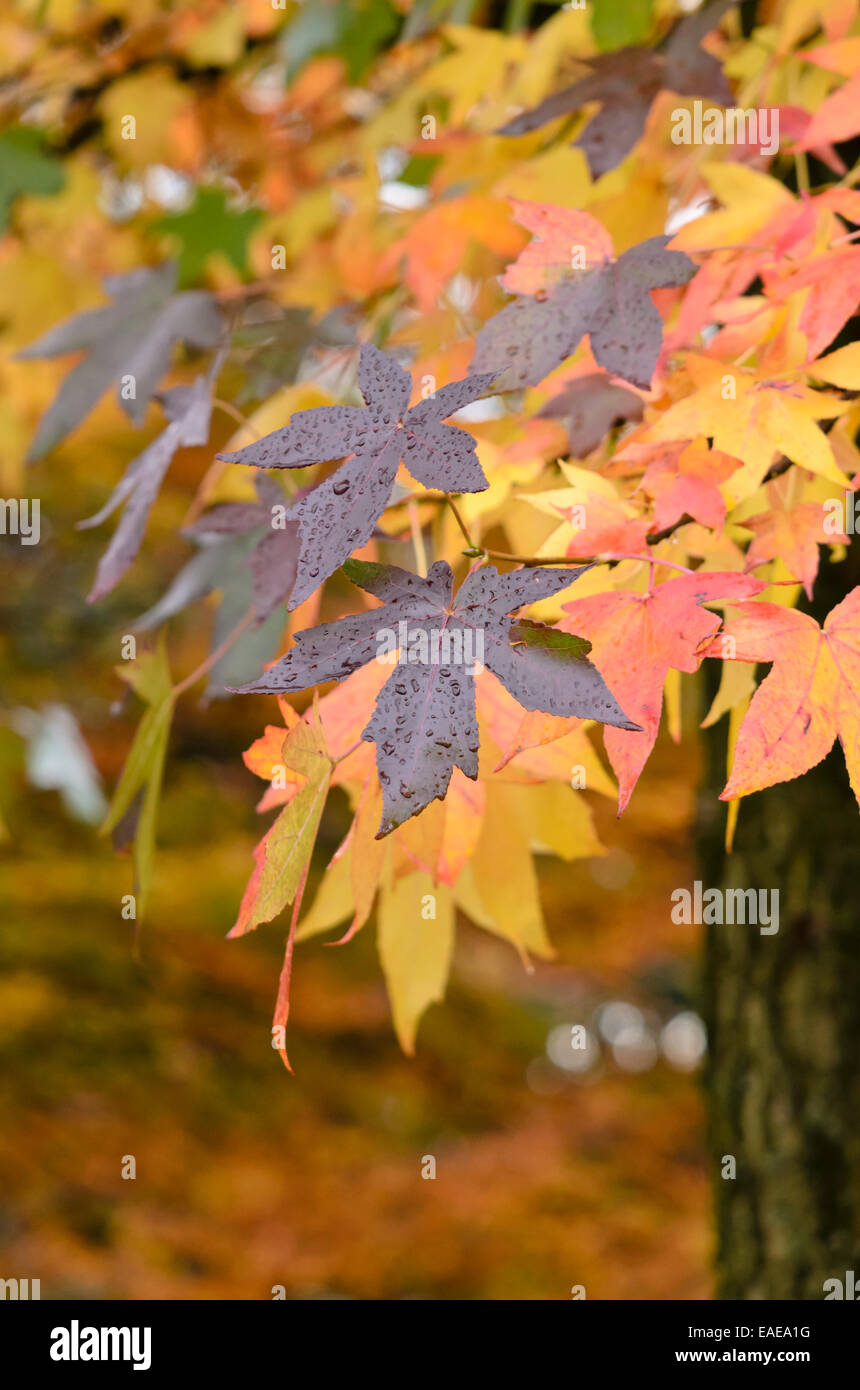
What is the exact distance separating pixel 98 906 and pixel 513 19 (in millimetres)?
1913

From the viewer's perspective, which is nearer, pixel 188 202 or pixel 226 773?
pixel 188 202

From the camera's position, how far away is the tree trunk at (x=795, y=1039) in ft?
3.72

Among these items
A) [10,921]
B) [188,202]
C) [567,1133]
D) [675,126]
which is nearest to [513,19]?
[675,126]

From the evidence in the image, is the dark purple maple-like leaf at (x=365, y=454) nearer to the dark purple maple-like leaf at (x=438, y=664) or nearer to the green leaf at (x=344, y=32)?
the dark purple maple-like leaf at (x=438, y=664)

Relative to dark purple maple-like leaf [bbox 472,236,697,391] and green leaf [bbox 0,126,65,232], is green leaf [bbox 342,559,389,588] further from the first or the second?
green leaf [bbox 0,126,65,232]

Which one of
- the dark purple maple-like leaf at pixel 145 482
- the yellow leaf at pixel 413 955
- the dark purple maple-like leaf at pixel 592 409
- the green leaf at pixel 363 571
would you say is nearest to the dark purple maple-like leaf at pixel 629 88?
the dark purple maple-like leaf at pixel 592 409

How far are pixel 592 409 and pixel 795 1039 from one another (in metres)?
0.82

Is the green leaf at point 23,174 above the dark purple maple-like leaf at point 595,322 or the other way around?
above

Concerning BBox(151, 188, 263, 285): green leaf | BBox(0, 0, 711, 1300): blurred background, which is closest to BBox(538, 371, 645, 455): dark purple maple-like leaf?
BBox(151, 188, 263, 285): green leaf

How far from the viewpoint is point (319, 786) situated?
0.47 metres

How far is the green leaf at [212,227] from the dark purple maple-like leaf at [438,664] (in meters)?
0.92

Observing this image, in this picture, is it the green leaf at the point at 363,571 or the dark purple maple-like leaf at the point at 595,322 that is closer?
the green leaf at the point at 363,571

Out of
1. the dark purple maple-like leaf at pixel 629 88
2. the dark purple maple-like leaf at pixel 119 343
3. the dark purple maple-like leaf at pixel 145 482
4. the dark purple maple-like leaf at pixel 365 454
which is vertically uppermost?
the dark purple maple-like leaf at pixel 629 88
